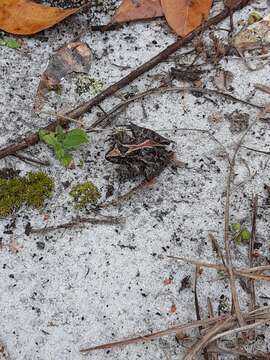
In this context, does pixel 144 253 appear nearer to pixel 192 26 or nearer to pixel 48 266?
pixel 48 266

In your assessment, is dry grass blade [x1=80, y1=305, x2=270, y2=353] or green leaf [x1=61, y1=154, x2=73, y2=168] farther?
green leaf [x1=61, y1=154, x2=73, y2=168]

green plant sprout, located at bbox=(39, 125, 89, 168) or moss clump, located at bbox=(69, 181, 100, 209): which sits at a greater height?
green plant sprout, located at bbox=(39, 125, 89, 168)

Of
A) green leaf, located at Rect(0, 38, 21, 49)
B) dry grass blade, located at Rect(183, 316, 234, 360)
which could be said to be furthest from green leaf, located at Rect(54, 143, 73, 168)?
dry grass blade, located at Rect(183, 316, 234, 360)

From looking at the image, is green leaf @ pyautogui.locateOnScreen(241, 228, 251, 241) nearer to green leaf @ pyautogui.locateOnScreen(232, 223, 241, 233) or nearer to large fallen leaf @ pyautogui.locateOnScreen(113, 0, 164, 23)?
green leaf @ pyautogui.locateOnScreen(232, 223, 241, 233)

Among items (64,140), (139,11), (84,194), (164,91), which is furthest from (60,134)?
(139,11)

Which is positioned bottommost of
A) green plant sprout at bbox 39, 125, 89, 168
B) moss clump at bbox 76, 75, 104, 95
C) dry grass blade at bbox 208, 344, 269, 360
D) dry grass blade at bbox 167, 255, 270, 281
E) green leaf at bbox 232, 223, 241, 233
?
dry grass blade at bbox 208, 344, 269, 360

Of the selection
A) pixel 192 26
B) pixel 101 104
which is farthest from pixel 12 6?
pixel 192 26
